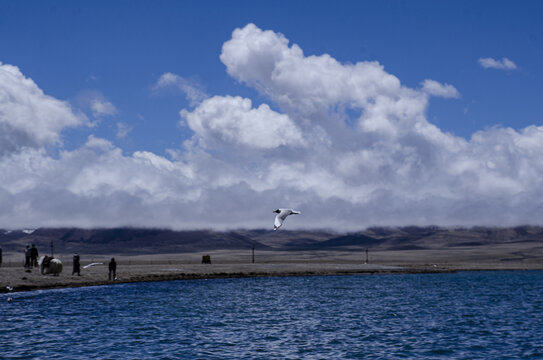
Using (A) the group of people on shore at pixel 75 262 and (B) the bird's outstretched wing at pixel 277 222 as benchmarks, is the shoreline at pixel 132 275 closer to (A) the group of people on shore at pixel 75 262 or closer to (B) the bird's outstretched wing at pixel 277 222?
(A) the group of people on shore at pixel 75 262

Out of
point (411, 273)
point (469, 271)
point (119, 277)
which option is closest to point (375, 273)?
point (411, 273)

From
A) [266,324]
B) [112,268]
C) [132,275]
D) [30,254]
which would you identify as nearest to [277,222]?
[266,324]

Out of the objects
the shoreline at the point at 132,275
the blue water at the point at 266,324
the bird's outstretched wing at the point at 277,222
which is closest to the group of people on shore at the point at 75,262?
the shoreline at the point at 132,275

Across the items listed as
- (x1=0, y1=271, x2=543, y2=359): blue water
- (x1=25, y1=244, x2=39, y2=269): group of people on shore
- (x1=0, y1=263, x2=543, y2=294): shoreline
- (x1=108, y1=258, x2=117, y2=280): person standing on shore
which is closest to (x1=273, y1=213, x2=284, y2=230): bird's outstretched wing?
(x1=0, y1=271, x2=543, y2=359): blue water

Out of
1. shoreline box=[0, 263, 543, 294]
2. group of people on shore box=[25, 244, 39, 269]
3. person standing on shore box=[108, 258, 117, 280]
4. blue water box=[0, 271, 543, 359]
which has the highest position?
group of people on shore box=[25, 244, 39, 269]

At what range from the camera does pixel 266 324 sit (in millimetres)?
47094

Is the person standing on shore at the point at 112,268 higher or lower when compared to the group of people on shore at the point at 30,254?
lower

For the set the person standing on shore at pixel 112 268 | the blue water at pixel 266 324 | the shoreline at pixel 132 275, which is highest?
the person standing on shore at pixel 112 268

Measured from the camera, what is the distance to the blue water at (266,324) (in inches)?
→ 1426

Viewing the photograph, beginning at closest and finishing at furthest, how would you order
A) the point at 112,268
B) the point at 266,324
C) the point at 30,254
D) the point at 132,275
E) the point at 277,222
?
the point at 277,222 → the point at 266,324 → the point at 112,268 → the point at 30,254 → the point at 132,275

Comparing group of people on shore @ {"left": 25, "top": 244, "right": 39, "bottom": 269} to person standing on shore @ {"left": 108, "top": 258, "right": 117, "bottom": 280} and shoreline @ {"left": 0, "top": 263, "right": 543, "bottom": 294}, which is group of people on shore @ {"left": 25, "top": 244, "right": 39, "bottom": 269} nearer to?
shoreline @ {"left": 0, "top": 263, "right": 543, "bottom": 294}

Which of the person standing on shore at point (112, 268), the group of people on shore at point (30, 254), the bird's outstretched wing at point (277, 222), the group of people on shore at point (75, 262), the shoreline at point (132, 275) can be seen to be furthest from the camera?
the person standing on shore at point (112, 268)

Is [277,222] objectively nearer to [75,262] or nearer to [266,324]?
[266,324]

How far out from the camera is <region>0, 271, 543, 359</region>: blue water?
36.2m
